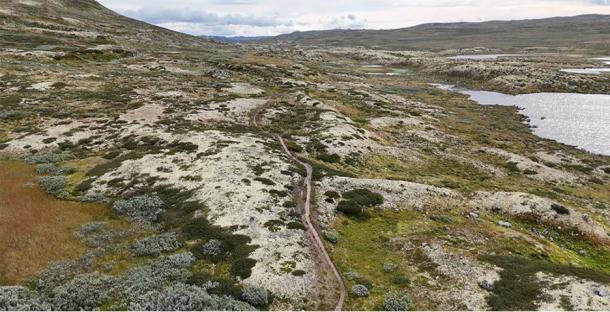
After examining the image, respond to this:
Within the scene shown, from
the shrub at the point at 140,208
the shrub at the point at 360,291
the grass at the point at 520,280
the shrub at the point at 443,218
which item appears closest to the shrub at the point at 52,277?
Answer: the shrub at the point at 140,208

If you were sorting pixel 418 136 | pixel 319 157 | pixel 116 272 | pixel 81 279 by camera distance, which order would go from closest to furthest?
1. pixel 81 279
2. pixel 116 272
3. pixel 319 157
4. pixel 418 136

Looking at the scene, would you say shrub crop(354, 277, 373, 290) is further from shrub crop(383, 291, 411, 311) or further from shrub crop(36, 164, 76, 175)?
shrub crop(36, 164, 76, 175)

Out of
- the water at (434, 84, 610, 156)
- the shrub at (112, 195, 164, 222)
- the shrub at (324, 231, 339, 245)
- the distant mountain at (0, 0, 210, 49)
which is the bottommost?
the water at (434, 84, 610, 156)

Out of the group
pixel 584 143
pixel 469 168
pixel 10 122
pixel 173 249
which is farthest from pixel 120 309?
pixel 584 143

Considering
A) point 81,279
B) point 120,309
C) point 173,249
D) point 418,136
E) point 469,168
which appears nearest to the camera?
point 120,309

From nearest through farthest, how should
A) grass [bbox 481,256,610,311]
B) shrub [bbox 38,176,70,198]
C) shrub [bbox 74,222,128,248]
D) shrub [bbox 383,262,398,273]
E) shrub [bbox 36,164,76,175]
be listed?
grass [bbox 481,256,610,311], shrub [bbox 383,262,398,273], shrub [bbox 74,222,128,248], shrub [bbox 38,176,70,198], shrub [bbox 36,164,76,175]

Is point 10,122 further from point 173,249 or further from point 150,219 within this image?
point 173,249


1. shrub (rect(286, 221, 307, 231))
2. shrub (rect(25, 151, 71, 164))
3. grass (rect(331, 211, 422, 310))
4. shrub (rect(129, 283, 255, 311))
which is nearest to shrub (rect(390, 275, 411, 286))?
grass (rect(331, 211, 422, 310))

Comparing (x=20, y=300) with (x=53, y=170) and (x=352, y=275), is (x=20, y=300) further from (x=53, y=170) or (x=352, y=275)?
(x=53, y=170)
